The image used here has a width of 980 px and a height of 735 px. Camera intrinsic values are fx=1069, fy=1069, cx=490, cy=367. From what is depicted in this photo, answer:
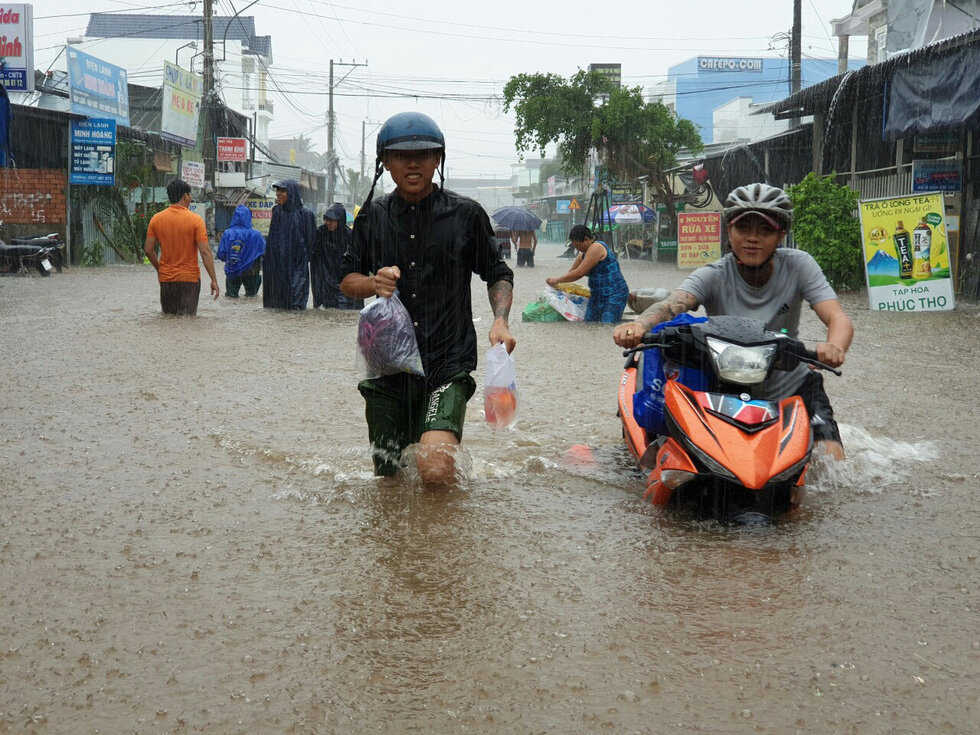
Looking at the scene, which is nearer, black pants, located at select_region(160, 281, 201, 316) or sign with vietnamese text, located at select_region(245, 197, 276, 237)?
black pants, located at select_region(160, 281, 201, 316)

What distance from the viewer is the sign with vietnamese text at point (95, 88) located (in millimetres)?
28797

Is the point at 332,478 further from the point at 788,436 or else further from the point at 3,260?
the point at 3,260

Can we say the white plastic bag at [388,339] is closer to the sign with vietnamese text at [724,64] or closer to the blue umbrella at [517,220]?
the blue umbrella at [517,220]

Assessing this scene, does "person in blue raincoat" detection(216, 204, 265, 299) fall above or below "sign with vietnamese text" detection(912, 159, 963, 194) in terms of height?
below

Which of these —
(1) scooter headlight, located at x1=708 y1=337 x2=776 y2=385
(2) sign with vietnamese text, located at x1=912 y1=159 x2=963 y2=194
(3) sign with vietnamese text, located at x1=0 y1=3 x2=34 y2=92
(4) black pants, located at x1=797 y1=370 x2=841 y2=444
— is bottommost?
(4) black pants, located at x1=797 y1=370 x2=841 y2=444

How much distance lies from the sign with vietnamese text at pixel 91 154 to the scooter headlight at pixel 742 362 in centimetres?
2574

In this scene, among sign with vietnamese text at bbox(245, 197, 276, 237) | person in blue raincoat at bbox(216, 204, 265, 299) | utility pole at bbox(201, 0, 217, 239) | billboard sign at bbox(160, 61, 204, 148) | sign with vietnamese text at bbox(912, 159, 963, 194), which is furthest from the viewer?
sign with vietnamese text at bbox(245, 197, 276, 237)

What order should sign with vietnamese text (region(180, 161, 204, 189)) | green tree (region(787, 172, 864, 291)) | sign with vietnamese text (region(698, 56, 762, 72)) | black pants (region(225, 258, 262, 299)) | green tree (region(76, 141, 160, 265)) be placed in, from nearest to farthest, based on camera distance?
black pants (region(225, 258, 262, 299)), green tree (region(787, 172, 864, 291)), green tree (region(76, 141, 160, 265)), sign with vietnamese text (region(180, 161, 204, 189)), sign with vietnamese text (region(698, 56, 762, 72))

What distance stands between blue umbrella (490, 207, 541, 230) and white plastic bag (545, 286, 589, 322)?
18.8 m

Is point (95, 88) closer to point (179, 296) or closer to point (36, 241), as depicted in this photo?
point (36, 241)

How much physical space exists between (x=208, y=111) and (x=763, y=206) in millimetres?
27614

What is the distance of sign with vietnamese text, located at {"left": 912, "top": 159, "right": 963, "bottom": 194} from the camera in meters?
16.7

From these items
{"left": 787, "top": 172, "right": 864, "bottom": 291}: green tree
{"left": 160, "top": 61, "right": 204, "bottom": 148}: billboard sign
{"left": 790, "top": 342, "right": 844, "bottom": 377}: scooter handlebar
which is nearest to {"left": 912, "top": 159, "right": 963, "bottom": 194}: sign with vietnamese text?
{"left": 787, "top": 172, "right": 864, "bottom": 291}: green tree

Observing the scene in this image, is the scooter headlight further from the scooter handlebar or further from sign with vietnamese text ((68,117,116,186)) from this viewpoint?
sign with vietnamese text ((68,117,116,186))
